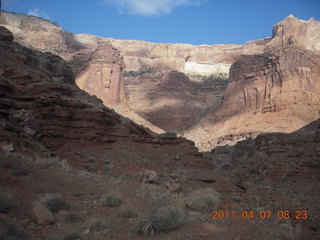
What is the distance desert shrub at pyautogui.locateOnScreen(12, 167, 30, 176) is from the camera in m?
6.49

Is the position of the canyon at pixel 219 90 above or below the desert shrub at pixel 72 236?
above

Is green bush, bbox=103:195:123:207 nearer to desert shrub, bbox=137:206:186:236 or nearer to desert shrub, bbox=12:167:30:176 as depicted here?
desert shrub, bbox=137:206:186:236

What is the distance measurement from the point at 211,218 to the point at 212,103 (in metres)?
59.7

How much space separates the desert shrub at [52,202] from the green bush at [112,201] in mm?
957

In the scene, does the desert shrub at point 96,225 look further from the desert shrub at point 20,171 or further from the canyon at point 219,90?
the canyon at point 219,90

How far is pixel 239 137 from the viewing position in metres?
39.9

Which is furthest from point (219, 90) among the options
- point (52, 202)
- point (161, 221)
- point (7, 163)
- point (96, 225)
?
point (96, 225)

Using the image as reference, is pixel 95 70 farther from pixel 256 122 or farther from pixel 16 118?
pixel 16 118

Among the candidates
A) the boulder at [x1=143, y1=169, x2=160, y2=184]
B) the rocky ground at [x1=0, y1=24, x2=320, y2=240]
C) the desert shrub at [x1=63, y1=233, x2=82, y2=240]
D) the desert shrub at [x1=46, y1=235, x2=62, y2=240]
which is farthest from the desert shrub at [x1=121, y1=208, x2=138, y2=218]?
the boulder at [x1=143, y1=169, x2=160, y2=184]

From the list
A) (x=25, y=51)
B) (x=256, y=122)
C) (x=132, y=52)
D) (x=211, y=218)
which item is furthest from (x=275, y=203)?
(x=132, y=52)

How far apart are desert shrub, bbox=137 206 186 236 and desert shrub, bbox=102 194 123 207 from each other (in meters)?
1.11

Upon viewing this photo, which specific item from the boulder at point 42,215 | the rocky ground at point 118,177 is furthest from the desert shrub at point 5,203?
the boulder at point 42,215

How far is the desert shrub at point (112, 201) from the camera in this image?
20.1 feet

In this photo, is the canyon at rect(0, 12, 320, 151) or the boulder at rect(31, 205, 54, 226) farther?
the canyon at rect(0, 12, 320, 151)
